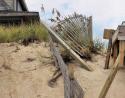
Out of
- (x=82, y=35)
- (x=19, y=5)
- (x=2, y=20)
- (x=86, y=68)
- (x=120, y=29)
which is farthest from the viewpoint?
(x=19, y=5)

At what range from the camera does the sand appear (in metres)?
8.68

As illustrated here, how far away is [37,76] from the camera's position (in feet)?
31.2

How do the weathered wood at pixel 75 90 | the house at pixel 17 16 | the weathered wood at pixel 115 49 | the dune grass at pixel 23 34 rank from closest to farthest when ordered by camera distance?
the weathered wood at pixel 75 90, the weathered wood at pixel 115 49, the dune grass at pixel 23 34, the house at pixel 17 16

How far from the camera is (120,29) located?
28.1ft

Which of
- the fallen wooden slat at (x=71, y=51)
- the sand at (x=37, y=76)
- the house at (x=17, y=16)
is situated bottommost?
the sand at (x=37, y=76)

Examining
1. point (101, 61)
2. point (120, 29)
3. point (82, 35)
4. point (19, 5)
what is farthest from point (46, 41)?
point (19, 5)

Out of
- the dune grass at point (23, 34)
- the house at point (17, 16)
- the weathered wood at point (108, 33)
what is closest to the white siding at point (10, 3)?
the house at point (17, 16)

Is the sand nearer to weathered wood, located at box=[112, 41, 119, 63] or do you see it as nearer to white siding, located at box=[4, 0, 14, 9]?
weathered wood, located at box=[112, 41, 119, 63]

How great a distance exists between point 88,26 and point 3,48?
2454 millimetres

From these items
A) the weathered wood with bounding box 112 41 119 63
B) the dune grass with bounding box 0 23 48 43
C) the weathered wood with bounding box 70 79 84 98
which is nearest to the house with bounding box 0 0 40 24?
the dune grass with bounding box 0 23 48 43

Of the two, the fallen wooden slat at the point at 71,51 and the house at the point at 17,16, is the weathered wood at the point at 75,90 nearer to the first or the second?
the fallen wooden slat at the point at 71,51

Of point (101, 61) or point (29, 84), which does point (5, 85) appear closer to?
point (29, 84)

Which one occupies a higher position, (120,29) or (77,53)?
(120,29)

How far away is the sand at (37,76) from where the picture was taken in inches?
342
